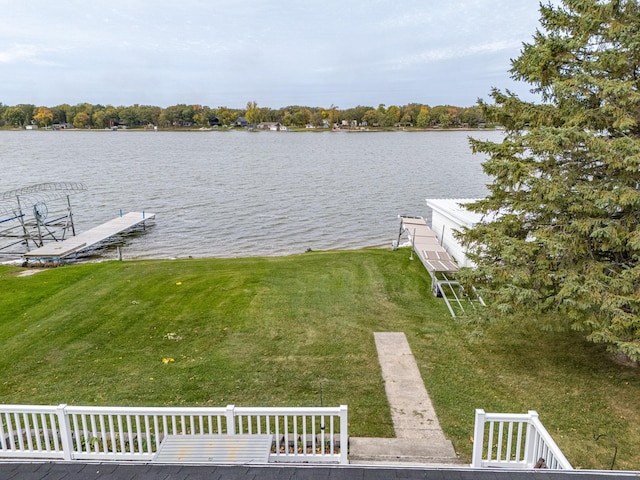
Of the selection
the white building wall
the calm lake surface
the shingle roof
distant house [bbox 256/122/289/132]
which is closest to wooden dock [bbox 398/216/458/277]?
the white building wall

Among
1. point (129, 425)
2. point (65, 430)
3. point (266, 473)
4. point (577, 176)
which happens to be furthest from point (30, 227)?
point (577, 176)

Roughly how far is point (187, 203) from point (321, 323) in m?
25.8

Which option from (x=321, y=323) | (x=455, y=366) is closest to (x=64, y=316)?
(x=321, y=323)

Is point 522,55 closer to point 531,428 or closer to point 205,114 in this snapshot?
point 531,428

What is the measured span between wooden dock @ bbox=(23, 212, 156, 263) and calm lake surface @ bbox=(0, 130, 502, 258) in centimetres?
102

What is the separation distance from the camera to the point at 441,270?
13211 millimetres

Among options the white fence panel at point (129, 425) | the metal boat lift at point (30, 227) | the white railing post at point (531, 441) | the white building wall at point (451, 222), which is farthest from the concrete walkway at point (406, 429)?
the metal boat lift at point (30, 227)

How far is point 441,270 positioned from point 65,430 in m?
10.2

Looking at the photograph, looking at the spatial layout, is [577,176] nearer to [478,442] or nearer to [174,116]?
[478,442]

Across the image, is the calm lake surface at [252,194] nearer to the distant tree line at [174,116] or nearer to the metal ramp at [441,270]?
the metal ramp at [441,270]

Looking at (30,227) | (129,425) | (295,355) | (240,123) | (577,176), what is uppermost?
(240,123)

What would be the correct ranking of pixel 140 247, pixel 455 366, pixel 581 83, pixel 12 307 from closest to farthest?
1. pixel 581 83
2. pixel 455 366
3. pixel 12 307
4. pixel 140 247

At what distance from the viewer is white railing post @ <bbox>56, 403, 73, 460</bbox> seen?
5359mm

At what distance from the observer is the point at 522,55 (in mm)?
8414
